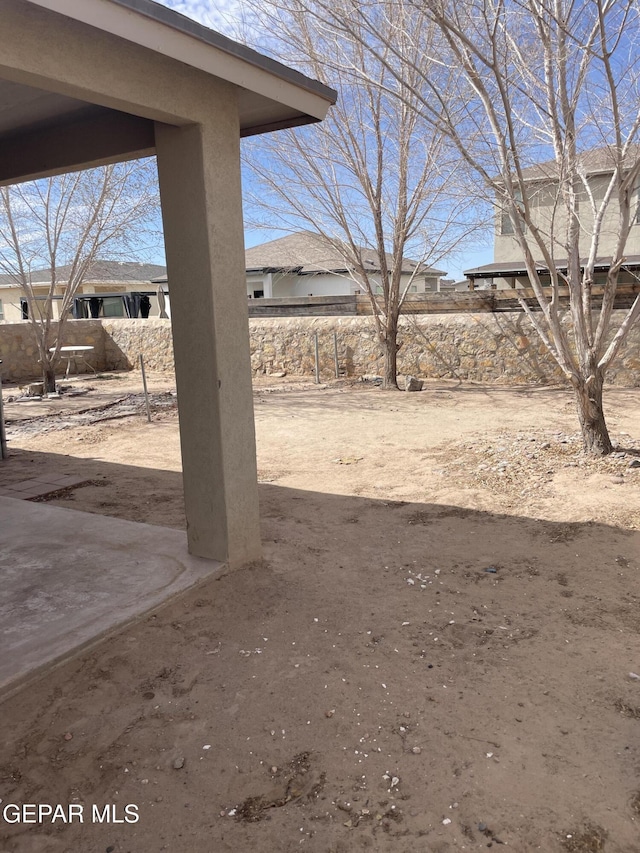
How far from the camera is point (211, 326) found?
3.56m

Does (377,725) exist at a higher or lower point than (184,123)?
lower

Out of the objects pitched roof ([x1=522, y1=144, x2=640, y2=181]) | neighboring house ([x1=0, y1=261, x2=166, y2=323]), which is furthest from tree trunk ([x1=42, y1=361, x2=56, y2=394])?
pitched roof ([x1=522, y1=144, x2=640, y2=181])

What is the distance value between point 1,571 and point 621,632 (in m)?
3.58

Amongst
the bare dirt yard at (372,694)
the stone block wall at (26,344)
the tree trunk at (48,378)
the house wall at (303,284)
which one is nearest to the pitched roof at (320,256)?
the house wall at (303,284)

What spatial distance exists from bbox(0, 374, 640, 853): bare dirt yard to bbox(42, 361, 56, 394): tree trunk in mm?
7702

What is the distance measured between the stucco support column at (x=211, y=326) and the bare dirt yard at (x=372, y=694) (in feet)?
1.40

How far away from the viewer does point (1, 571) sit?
3879 millimetres

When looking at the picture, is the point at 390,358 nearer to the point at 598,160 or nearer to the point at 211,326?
the point at 598,160

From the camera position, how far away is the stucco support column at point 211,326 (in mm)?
3465

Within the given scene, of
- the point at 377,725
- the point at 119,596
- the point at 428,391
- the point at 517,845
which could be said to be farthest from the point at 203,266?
the point at 428,391

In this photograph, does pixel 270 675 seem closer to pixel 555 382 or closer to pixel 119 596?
pixel 119 596

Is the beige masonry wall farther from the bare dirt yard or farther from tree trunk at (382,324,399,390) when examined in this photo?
the bare dirt yard

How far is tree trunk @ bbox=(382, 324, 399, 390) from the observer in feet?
38.9

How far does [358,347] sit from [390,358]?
152 cm
